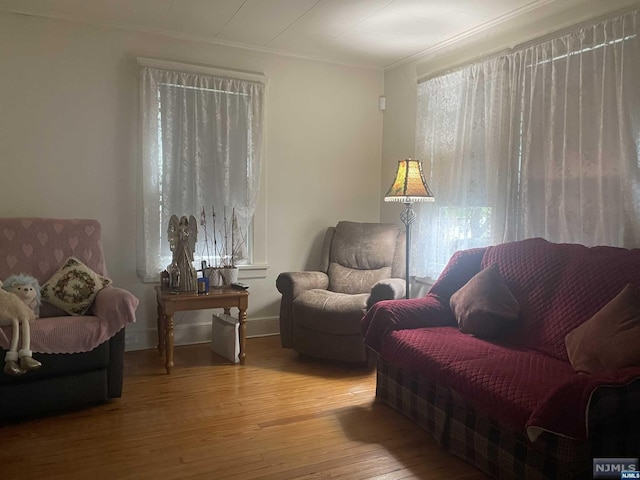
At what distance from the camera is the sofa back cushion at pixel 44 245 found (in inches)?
118

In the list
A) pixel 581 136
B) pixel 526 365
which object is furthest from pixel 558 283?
pixel 581 136

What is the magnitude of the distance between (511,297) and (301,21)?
232 centimetres

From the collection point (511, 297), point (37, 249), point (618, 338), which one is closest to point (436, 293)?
point (511, 297)

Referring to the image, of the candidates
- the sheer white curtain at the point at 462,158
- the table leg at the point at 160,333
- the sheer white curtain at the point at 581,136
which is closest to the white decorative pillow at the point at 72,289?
the table leg at the point at 160,333

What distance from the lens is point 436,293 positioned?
3.04 m

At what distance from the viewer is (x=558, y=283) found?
2523 millimetres

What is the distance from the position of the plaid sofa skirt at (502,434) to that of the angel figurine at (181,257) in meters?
1.45

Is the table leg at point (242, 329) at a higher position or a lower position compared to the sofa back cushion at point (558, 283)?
lower

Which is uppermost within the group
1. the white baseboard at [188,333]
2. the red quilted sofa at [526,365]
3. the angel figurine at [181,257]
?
the angel figurine at [181,257]

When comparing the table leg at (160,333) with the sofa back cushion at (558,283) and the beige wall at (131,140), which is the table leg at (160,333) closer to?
the beige wall at (131,140)

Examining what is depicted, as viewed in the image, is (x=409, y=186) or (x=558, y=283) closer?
(x=558, y=283)

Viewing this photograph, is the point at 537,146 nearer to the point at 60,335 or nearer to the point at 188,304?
the point at 188,304

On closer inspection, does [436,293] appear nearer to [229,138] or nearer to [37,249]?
[229,138]

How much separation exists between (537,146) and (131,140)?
2.85 metres
